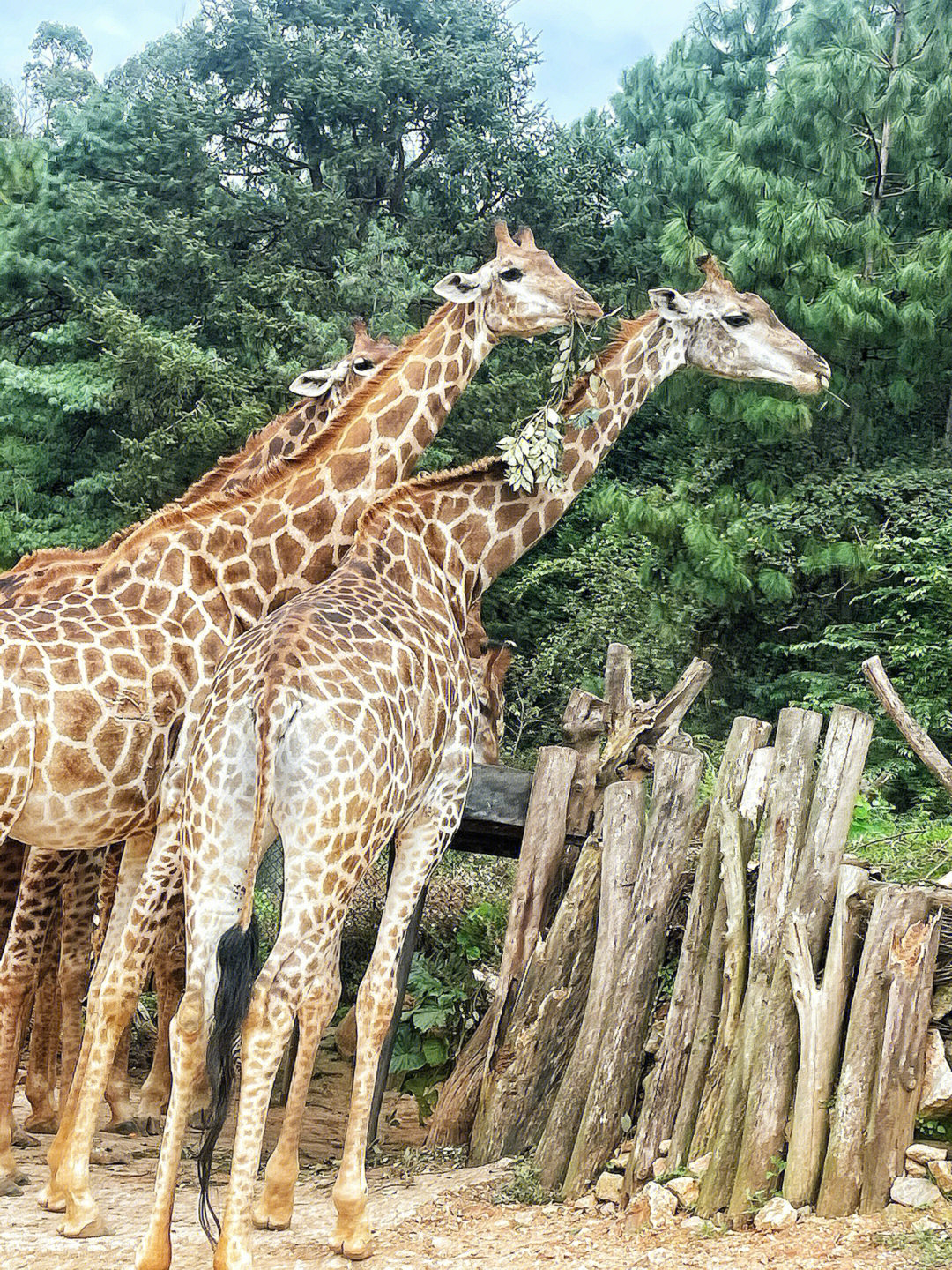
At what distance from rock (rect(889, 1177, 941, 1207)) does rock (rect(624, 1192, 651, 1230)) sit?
888mm

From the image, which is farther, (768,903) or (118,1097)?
(118,1097)

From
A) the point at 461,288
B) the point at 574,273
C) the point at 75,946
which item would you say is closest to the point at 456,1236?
the point at 75,946

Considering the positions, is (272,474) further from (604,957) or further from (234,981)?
(604,957)

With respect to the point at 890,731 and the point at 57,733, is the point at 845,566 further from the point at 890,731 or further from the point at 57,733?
the point at 57,733

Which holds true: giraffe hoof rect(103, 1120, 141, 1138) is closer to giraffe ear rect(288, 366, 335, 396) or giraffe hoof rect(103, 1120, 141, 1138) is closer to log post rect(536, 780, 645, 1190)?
log post rect(536, 780, 645, 1190)

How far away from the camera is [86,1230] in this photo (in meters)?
4.98

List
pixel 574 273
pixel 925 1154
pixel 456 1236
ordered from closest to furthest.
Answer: pixel 925 1154 < pixel 456 1236 < pixel 574 273

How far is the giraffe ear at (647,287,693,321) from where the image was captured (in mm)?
6961

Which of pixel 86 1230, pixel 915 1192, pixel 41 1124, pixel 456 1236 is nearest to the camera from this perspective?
pixel 915 1192

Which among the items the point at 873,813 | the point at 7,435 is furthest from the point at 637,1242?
the point at 7,435

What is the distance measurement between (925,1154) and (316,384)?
17.7ft

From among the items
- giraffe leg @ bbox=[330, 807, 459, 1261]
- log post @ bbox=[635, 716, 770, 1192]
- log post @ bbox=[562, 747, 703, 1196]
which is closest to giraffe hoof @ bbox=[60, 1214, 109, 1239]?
giraffe leg @ bbox=[330, 807, 459, 1261]

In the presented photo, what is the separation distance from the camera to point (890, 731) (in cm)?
1411

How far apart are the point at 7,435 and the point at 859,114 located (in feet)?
41.5
